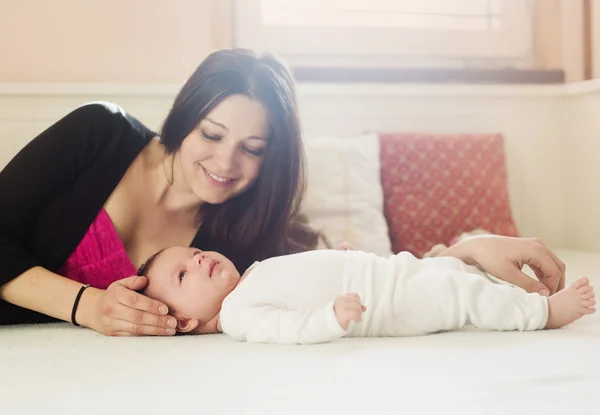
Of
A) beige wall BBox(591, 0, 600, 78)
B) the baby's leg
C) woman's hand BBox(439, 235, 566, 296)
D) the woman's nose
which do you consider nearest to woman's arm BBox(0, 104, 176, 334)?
the woman's nose

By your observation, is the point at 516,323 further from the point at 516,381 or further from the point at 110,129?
the point at 110,129

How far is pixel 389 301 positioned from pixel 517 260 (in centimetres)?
31

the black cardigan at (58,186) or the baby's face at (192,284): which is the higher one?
the black cardigan at (58,186)

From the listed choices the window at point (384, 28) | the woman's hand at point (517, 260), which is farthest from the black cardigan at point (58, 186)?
the window at point (384, 28)

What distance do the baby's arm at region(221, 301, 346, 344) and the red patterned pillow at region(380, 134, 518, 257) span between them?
1068mm

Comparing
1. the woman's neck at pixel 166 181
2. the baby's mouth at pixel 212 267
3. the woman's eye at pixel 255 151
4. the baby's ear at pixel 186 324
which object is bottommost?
the baby's ear at pixel 186 324

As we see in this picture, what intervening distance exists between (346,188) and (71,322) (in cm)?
99

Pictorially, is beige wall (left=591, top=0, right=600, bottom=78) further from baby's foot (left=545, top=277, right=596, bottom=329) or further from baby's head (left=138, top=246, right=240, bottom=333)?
baby's head (left=138, top=246, right=240, bottom=333)

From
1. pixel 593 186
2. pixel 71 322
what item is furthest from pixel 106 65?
pixel 593 186

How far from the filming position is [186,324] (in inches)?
44.0

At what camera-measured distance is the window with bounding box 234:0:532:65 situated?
7.70 feet

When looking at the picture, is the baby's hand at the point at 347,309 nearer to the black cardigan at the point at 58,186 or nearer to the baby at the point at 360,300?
the baby at the point at 360,300

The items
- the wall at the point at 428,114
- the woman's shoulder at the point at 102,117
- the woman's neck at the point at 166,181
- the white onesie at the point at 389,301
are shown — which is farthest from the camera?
the wall at the point at 428,114

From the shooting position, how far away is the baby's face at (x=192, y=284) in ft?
3.65
